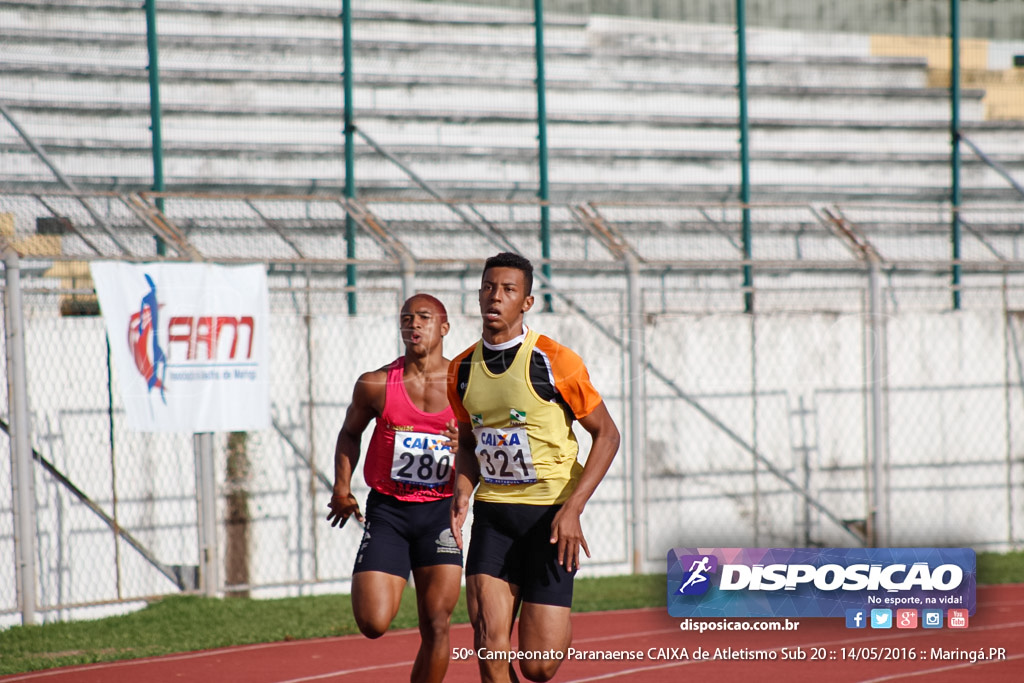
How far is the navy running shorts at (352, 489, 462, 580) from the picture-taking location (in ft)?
23.9

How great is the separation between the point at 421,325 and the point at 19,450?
4.25m

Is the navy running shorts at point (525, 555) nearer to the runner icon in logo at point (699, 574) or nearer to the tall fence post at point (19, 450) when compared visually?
the runner icon in logo at point (699, 574)

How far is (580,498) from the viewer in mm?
6059

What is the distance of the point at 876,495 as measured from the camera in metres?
12.6

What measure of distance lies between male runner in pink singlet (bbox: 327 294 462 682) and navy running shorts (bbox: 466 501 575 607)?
3.27ft

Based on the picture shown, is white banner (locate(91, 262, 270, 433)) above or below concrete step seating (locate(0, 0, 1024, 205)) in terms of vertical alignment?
below

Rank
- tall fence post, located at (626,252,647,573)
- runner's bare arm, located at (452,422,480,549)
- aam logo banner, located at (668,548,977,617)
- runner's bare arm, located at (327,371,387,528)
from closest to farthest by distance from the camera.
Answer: runner's bare arm, located at (452,422,480,549) < runner's bare arm, located at (327,371,387,528) < aam logo banner, located at (668,548,977,617) < tall fence post, located at (626,252,647,573)

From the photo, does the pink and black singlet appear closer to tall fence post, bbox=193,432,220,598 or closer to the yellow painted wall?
tall fence post, bbox=193,432,220,598

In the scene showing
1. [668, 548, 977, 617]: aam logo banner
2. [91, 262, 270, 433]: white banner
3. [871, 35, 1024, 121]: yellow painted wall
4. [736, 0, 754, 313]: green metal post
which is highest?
[871, 35, 1024, 121]: yellow painted wall

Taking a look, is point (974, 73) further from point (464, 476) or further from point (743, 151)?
point (464, 476)

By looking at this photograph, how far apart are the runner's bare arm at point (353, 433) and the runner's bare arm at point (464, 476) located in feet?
3.89

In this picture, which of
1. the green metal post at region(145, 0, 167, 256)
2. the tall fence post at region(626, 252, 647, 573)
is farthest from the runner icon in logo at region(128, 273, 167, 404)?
the tall fence post at region(626, 252, 647, 573)

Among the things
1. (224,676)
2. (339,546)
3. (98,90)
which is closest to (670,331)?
(339,546)

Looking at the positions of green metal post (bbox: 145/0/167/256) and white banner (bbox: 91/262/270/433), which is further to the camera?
green metal post (bbox: 145/0/167/256)
